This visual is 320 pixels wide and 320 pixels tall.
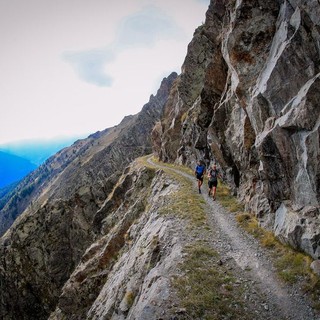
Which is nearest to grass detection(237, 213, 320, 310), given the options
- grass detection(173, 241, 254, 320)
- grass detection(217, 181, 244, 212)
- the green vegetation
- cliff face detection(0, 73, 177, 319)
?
grass detection(173, 241, 254, 320)

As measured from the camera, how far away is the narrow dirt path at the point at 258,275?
13.7m

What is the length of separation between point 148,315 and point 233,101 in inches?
915

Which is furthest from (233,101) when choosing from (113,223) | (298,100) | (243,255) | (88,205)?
(88,205)

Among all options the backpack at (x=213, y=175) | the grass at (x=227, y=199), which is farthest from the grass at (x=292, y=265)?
Result: the backpack at (x=213, y=175)

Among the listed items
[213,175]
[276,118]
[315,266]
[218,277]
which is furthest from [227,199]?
[315,266]

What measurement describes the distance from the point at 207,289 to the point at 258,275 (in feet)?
10.6

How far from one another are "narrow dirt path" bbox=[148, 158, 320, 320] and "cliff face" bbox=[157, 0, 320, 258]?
6.83 feet

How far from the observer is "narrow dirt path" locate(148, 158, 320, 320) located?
1373 cm

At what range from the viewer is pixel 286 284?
1506 cm

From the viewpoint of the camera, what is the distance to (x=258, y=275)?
16.4 m

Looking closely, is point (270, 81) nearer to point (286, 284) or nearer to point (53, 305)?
point (286, 284)

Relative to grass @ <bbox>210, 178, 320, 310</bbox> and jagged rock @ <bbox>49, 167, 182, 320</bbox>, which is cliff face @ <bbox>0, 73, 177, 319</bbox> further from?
grass @ <bbox>210, 178, 320, 310</bbox>

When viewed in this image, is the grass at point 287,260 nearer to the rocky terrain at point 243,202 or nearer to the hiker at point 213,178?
the rocky terrain at point 243,202

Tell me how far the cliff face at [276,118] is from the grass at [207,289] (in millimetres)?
4854
